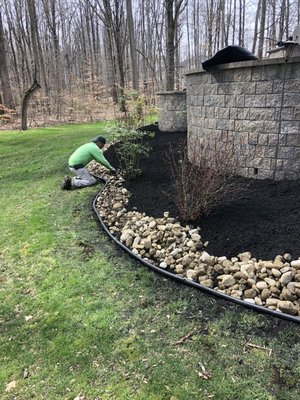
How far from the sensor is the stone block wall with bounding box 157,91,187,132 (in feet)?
28.3

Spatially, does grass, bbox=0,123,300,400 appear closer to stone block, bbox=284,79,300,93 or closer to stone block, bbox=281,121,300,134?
stone block, bbox=281,121,300,134

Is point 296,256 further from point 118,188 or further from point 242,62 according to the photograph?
point 118,188

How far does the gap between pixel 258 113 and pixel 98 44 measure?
22.7m

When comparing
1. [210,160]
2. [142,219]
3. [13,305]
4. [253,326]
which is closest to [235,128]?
[210,160]

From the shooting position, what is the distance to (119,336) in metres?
2.32

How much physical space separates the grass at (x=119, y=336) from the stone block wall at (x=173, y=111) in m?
5.87

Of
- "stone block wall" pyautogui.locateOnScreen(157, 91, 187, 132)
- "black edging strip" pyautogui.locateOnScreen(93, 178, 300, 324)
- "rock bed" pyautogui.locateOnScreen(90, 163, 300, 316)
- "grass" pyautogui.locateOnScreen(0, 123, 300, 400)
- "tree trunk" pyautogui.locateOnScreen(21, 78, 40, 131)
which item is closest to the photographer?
"grass" pyautogui.locateOnScreen(0, 123, 300, 400)

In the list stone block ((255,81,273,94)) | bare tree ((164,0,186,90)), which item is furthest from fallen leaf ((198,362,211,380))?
bare tree ((164,0,186,90))

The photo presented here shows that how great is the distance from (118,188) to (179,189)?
5.39 ft

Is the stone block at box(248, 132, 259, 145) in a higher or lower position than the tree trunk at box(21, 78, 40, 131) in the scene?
lower

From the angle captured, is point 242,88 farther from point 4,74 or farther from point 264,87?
point 4,74

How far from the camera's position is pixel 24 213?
189 inches

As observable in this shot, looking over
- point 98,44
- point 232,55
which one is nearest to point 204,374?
point 232,55

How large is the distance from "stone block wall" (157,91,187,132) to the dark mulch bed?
14.1ft
